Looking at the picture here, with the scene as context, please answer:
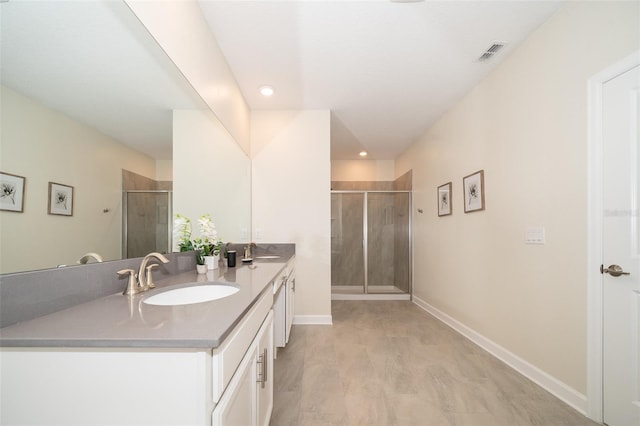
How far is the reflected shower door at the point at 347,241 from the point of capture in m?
4.76

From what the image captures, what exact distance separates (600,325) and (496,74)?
2.02 metres

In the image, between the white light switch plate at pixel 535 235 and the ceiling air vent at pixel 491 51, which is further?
the ceiling air vent at pixel 491 51

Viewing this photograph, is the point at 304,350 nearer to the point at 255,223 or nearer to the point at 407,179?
the point at 255,223

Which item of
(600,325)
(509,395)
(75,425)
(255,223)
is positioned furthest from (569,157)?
(255,223)

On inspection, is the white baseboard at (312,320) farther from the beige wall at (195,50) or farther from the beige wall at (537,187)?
the beige wall at (195,50)

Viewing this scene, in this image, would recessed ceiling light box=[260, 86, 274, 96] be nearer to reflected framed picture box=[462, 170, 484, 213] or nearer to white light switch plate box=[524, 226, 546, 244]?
reflected framed picture box=[462, 170, 484, 213]

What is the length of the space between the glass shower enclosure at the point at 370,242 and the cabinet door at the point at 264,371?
3254mm

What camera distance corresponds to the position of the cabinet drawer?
2.33ft

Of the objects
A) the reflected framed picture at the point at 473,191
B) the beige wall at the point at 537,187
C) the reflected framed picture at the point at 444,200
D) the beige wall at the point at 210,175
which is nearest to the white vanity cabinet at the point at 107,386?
the beige wall at the point at 210,175

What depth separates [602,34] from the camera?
1.50 metres

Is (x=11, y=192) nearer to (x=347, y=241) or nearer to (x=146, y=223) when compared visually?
(x=146, y=223)

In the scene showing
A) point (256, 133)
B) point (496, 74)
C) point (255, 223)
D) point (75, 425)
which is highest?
point (496, 74)

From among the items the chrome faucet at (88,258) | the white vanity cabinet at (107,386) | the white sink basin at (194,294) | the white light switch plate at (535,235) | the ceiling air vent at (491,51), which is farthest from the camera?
the ceiling air vent at (491,51)

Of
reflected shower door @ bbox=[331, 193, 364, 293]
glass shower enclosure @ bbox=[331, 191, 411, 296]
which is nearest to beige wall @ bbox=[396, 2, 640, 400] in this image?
glass shower enclosure @ bbox=[331, 191, 411, 296]
